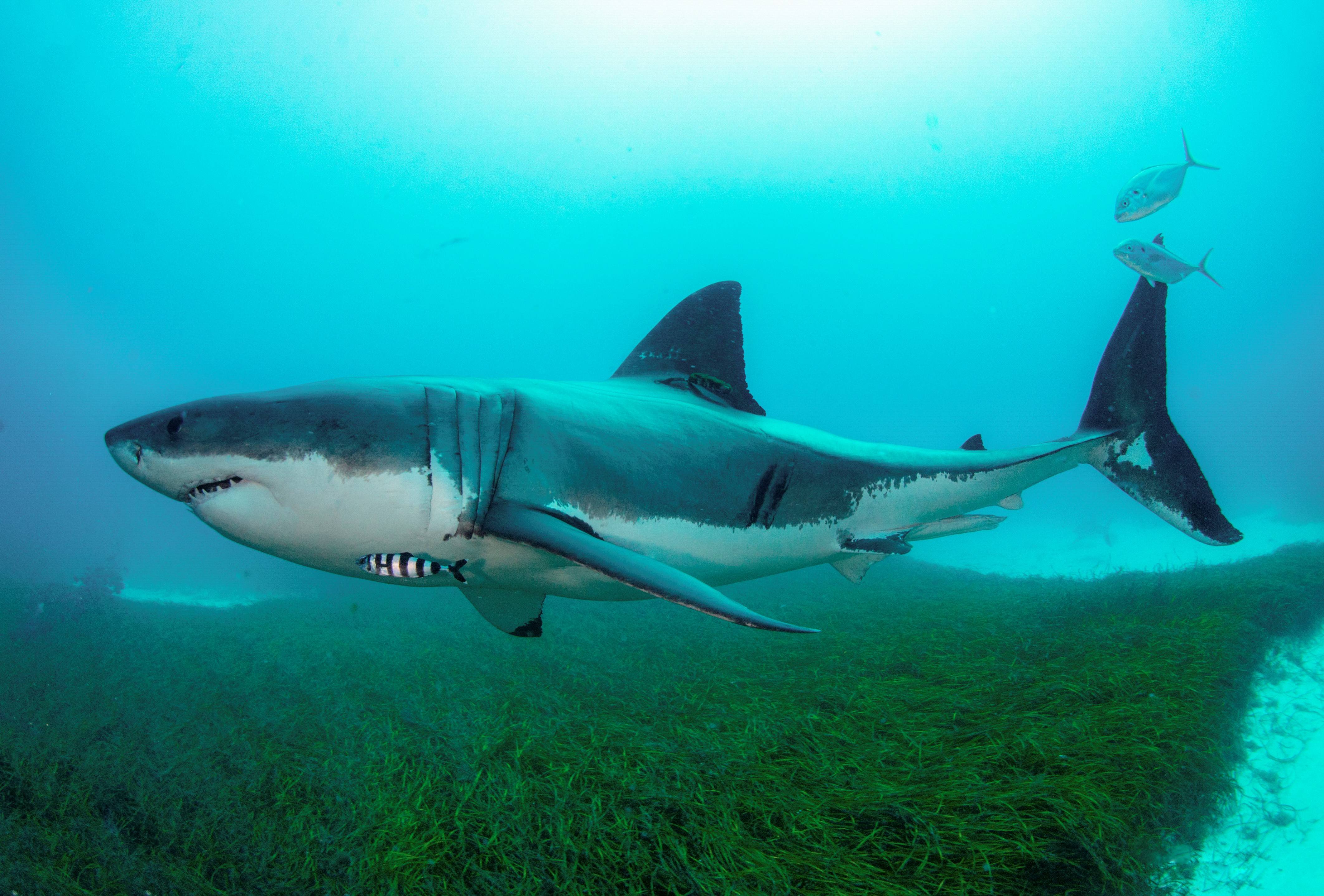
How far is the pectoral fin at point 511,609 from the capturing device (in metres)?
3.38

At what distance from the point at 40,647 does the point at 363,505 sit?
12.1 m

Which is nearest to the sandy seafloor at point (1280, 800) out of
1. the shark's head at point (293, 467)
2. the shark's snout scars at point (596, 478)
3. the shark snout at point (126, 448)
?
the shark's snout scars at point (596, 478)

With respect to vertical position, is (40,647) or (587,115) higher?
(587,115)

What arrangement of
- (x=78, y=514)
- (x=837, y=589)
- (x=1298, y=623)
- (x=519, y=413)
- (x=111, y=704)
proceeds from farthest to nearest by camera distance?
1. (x=78, y=514)
2. (x=837, y=589)
3. (x=111, y=704)
4. (x=1298, y=623)
5. (x=519, y=413)

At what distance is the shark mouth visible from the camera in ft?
6.85

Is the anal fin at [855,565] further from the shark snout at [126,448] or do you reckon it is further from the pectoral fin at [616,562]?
the shark snout at [126,448]

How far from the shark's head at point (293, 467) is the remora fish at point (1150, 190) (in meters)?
10.2

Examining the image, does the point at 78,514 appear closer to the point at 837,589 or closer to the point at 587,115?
the point at 587,115

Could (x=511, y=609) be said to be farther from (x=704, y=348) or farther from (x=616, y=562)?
(x=704, y=348)

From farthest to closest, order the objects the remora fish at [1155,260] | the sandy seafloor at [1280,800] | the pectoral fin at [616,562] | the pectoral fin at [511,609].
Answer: the remora fish at [1155,260] → the pectoral fin at [511,609] → the sandy seafloor at [1280,800] → the pectoral fin at [616,562]

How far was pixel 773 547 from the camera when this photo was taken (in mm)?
3400

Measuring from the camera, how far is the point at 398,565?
7.22 ft

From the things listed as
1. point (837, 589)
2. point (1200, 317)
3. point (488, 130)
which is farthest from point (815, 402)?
point (837, 589)

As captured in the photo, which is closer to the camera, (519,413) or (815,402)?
(519,413)
